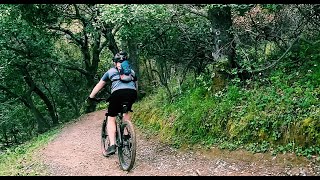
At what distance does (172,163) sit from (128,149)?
1.07 meters

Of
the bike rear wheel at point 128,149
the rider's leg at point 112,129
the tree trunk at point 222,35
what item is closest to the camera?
the bike rear wheel at point 128,149

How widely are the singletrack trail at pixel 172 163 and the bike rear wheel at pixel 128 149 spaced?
0.17 meters

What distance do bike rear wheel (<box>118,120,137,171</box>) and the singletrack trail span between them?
169mm

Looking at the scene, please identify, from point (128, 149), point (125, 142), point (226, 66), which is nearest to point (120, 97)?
point (125, 142)

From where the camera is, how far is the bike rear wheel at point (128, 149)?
7312mm

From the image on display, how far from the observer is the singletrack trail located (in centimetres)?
700

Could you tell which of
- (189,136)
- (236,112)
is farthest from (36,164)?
(236,112)

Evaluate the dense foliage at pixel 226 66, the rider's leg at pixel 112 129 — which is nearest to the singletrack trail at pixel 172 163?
the dense foliage at pixel 226 66

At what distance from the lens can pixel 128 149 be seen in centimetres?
762

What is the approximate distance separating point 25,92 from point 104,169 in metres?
16.5

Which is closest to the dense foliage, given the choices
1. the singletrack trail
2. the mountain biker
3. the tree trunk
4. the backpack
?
the tree trunk

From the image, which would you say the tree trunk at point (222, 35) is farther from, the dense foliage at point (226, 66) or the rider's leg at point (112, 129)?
the rider's leg at point (112, 129)

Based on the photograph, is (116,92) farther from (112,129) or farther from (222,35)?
(222,35)

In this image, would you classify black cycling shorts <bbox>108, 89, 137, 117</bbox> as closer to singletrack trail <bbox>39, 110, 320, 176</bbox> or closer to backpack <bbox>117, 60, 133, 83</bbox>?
backpack <bbox>117, 60, 133, 83</bbox>
